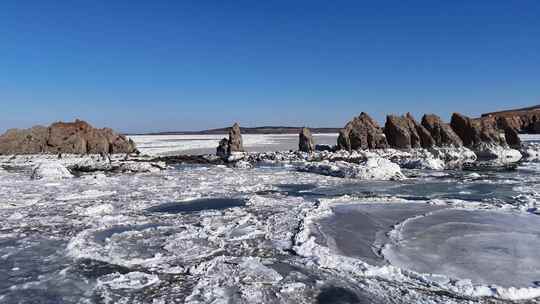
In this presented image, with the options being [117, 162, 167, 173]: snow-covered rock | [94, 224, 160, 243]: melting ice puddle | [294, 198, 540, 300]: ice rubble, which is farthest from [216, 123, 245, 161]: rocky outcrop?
[294, 198, 540, 300]: ice rubble

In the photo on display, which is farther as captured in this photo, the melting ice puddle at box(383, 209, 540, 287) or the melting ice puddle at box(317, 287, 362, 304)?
the melting ice puddle at box(383, 209, 540, 287)

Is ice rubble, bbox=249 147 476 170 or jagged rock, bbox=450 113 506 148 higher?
jagged rock, bbox=450 113 506 148

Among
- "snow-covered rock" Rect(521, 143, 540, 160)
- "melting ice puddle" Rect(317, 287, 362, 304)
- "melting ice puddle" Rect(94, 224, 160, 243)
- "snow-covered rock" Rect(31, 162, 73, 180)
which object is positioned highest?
"snow-covered rock" Rect(31, 162, 73, 180)

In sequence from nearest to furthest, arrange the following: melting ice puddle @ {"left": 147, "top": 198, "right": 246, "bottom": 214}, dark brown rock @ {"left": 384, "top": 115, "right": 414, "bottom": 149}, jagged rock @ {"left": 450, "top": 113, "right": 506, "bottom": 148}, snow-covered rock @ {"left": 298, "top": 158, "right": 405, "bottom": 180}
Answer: melting ice puddle @ {"left": 147, "top": 198, "right": 246, "bottom": 214}
snow-covered rock @ {"left": 298, "top": 158, "right": 405, "bottom": 180}
jagged rock @ {"left": 450, "top": 113, "right": 506, "bottom": 148}
dark brown rock @ {"left": 384, "top": 115, "right": 414, "bottom": 149}

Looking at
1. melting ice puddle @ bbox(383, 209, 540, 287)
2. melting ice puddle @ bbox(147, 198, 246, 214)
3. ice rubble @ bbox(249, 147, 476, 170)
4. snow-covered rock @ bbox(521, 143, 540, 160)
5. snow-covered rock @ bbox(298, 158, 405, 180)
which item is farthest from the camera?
snow-covered rock @ bbox(521, 143, 540, 160)

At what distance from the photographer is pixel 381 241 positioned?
6902mm

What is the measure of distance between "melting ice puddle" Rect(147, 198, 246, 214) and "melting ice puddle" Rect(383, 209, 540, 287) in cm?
452

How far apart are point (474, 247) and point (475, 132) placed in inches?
1092

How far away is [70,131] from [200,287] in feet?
111

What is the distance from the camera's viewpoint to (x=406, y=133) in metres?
31.1

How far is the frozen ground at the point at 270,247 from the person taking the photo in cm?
477

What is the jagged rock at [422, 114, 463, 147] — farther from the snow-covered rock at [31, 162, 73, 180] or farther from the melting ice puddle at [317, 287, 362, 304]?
the melting ice puddle at [317, 287, 362, 304]

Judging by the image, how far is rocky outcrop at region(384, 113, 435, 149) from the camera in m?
31.1

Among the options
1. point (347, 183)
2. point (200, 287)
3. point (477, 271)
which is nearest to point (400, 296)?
point (477, 271)
